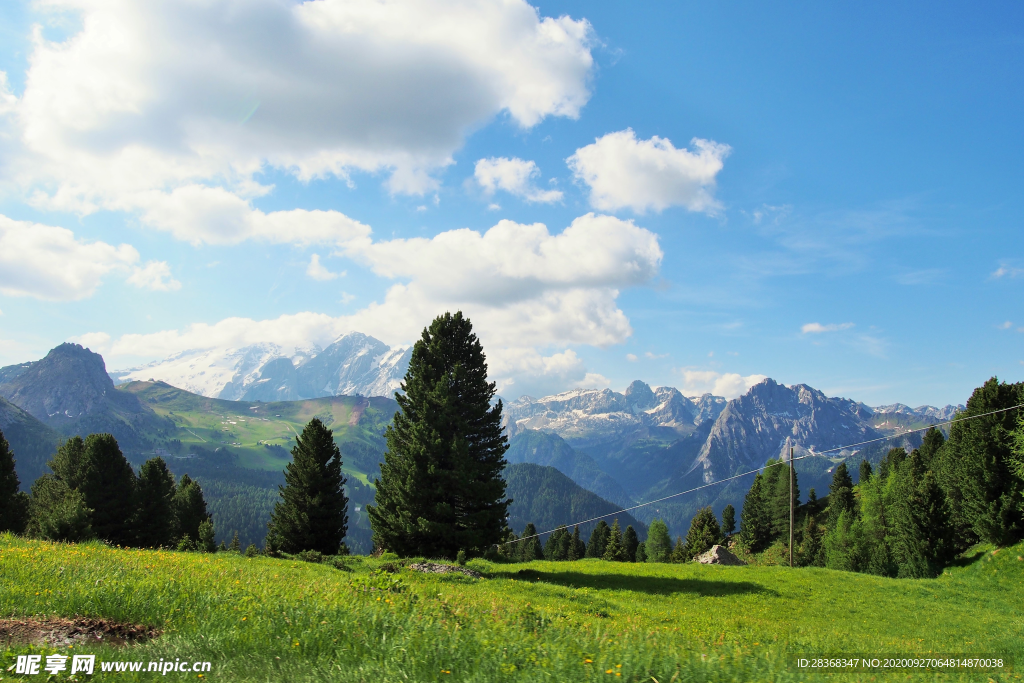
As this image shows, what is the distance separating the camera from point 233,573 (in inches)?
490

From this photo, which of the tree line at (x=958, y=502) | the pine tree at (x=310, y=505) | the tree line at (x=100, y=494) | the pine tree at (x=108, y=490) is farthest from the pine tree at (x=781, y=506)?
the pine tree at (x=108, y=490)

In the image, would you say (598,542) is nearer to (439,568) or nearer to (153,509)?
(153,509)

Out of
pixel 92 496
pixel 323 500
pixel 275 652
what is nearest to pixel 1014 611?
pixel 275 652

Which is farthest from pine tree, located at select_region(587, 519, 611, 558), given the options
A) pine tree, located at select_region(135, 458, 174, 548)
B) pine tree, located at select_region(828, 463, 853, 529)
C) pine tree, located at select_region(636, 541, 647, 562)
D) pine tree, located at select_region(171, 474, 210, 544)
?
pine tree, located at select_region(135, 458, 174, 548)

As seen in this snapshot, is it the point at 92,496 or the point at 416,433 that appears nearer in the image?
the point at 416,433

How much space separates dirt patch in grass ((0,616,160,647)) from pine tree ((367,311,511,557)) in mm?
17424

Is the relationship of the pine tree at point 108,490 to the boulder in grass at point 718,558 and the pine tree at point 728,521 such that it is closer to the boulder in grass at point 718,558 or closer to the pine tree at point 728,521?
the boulder in grass at point 718,558

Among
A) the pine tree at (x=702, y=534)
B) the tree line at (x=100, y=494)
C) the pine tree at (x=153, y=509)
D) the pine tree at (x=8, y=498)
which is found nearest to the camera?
the pine tree at (x=8, y=498)

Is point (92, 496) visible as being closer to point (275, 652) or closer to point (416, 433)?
point (416, 433)

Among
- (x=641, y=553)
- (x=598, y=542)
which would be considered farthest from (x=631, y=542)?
(x=598, y=542)

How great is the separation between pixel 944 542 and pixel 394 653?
45.3m

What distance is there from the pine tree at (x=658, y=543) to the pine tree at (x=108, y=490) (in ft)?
292

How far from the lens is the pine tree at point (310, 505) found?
139 feet

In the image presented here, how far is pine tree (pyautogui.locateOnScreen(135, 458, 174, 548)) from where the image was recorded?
168ft
